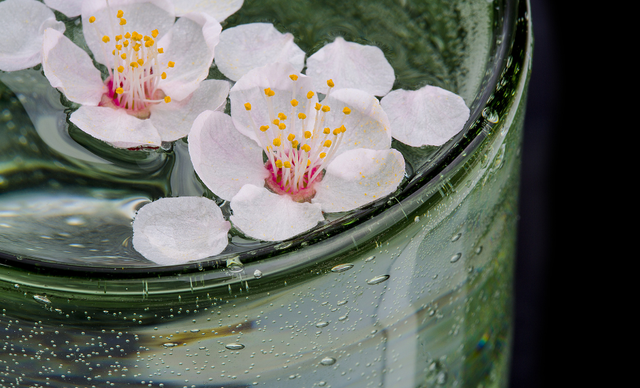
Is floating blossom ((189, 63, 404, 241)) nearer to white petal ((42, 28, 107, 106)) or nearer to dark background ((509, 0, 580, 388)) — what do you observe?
white petal ((42, 28, 107, 106))

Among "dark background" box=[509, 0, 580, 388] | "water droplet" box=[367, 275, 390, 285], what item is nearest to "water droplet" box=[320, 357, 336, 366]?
"water droplet" box=[367, 275, 390, 285]

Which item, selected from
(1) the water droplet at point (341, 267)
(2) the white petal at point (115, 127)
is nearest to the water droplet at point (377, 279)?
(1) the water droplet at point (341, 267)

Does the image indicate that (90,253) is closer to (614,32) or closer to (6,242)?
(6,242)

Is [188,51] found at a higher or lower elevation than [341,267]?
higher

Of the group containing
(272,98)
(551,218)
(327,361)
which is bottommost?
(327,361)

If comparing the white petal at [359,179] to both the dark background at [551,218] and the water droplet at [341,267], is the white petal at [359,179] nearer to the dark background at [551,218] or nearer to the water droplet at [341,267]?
the water droplet at [341,267]

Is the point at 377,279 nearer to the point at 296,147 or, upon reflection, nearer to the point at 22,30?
the point at 296,147

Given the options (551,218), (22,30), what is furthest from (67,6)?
(551,218)

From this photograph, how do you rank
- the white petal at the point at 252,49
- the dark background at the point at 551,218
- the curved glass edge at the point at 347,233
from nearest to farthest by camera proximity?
the curved glass edge at the point at 347,233 < the white petal at the point at 252,49 < the dark background at the point at 551,218

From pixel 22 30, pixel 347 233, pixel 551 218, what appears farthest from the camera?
pixel 551 218
